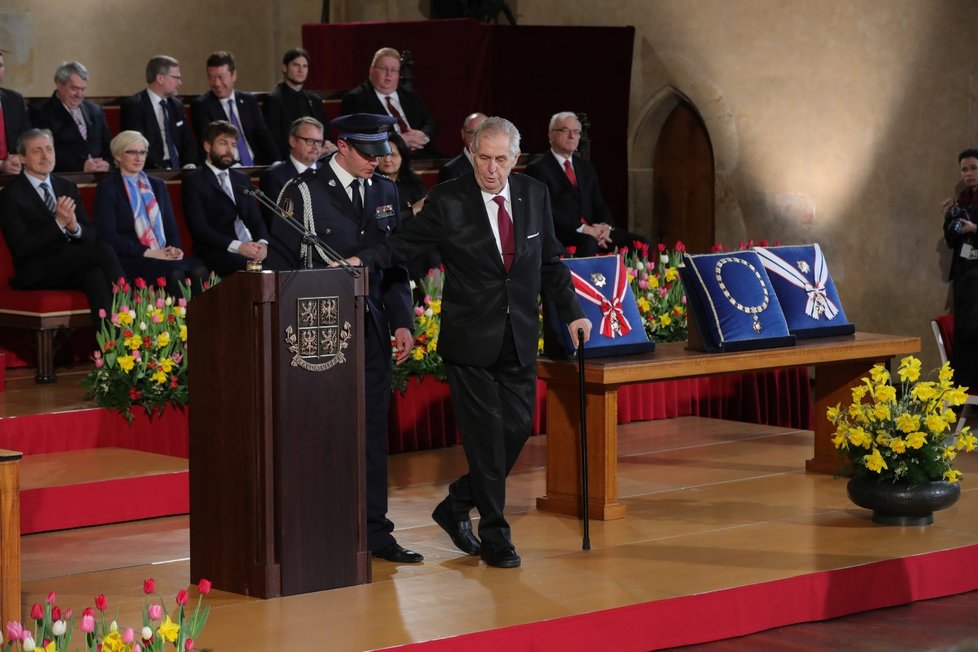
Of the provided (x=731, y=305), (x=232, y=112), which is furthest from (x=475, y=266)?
(x=232, y=112)

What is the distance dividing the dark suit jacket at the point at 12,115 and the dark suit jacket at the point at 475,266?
4530 mm

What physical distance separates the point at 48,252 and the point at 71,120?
1.44 meters

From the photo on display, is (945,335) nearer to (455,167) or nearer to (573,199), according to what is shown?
(573,199)

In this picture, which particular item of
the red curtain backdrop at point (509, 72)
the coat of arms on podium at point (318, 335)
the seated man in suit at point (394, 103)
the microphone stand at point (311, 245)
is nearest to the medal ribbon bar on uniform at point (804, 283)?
the microphone stand at point (311, 245)

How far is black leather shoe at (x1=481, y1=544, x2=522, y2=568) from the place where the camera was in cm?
498

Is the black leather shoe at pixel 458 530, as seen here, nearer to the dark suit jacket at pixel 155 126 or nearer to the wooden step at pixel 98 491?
the wooden step at pixel 98 491

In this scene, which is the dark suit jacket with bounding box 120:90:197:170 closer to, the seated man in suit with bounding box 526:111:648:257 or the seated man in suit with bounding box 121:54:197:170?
the seated man in suit with bounding box 121:54:197:170

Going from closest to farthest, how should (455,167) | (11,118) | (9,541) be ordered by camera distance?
(9,541)
(11,118)
(455,167)

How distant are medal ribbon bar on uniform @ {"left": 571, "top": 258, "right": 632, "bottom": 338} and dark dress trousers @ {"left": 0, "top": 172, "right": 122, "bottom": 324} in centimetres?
262

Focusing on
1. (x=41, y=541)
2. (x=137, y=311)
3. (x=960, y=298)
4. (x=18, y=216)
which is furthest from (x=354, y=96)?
(x=41, y=541)

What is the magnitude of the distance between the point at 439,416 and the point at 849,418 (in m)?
1.88

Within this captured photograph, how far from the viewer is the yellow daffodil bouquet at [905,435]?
550 centimetres

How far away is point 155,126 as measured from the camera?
9195 mm

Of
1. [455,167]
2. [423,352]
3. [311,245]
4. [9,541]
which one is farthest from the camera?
[455,167]
